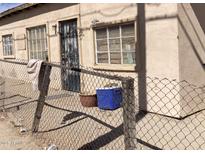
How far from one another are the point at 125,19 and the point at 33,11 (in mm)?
6177

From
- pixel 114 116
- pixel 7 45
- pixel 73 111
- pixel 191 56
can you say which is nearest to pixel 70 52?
pixel 73 111

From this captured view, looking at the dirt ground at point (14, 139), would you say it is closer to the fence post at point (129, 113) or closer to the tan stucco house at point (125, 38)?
the fence post at point (129, 113)

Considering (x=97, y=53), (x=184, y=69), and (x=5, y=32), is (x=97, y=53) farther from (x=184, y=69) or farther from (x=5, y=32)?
(x=5, y=32)

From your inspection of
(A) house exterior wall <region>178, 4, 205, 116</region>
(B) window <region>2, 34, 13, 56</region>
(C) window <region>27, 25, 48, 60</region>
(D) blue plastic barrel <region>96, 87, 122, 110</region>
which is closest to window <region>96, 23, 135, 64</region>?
(D) blue plastic barrel <region>96, 87, 122, 110</region>

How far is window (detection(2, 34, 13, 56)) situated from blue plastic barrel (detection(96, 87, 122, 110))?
9840mm

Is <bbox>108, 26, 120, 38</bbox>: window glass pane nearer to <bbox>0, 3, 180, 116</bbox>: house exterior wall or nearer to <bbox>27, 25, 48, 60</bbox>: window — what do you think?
<bbox>0, 3, 180, 116</bbox>: house exterior wall

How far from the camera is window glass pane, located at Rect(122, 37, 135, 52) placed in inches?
320

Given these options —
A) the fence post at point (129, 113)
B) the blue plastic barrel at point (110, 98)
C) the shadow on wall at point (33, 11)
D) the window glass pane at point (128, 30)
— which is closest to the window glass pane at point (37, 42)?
the shadow on wall at point (33, 11)

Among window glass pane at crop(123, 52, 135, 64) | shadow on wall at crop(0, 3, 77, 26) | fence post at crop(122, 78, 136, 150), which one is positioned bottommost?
fence post at crop(122, 78, 136, 150)

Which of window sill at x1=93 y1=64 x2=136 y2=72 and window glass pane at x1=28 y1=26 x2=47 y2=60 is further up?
window glass pane at x1=28 y1=26 x2=47 y2=60

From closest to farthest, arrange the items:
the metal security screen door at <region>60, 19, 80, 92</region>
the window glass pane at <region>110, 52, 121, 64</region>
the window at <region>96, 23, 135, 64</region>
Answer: the window at <region>96, 23, 135, 64</region> → the window glass pane at <region>110, 52, 121, 64</region> → the metal security screen door at <region>60, 19, 80, 92</region>

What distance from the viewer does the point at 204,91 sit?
24.7 ft

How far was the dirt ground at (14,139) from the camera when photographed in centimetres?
518

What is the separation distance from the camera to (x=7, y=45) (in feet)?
56.1
